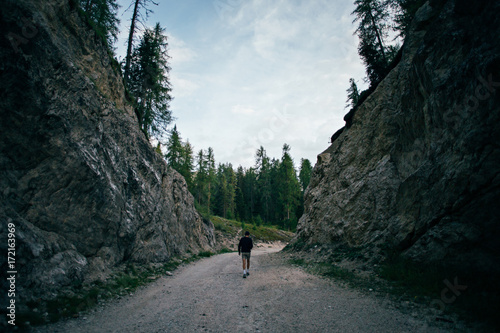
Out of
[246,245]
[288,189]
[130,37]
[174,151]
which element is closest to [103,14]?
[130,37]

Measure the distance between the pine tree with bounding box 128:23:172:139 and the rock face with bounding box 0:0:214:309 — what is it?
9740 millimetres

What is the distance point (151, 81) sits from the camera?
2244cm

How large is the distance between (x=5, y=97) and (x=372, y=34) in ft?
93.4

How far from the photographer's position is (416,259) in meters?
7.38

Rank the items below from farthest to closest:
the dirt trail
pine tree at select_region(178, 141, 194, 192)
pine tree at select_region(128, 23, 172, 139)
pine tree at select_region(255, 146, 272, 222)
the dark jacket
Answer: pine tree at select_region(255, 146, 272, 222) < pine tree at select_region(178, 141, 194, 192) < pine tree at select_region(128, 23, 172, 139) < the dark jacket < the dirt trail

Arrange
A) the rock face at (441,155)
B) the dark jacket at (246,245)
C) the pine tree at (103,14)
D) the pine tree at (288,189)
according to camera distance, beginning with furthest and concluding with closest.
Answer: the pine tree at (288,189), the pine tree at (103,14), the dark jacket at (246,245), the rock face at (441,155)

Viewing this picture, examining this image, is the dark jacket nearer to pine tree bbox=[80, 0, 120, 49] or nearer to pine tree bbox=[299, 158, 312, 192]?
pine tree bbox=[80, 0, 120, 49]

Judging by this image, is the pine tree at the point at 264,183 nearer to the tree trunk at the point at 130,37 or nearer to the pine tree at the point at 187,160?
the pine tree at the point at 187,160

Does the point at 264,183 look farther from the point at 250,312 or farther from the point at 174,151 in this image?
the point at 250,312

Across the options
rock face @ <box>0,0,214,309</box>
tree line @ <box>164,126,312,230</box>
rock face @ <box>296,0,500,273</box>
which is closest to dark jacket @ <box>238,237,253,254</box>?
rock face @ <box>0,0,214,309</box>

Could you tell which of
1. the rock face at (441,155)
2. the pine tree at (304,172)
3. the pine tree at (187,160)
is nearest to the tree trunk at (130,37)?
the rock face at (441,155)

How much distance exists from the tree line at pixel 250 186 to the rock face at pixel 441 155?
32628 millimetres

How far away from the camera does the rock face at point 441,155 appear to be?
5789mm

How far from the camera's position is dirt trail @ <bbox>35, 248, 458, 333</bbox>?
4621 mm
